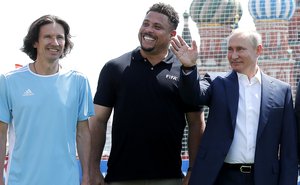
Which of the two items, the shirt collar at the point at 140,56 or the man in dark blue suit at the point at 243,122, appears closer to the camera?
the man in dark blue suit at the point at 243,122

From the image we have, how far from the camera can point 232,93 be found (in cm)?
418

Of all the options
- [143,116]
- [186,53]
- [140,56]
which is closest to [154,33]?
[140,56]

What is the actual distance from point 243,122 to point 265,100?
0.56 feet

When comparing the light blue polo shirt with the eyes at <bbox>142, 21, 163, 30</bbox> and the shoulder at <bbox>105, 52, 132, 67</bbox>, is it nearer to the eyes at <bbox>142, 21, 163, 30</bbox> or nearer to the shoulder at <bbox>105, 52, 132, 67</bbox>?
the shoulder at <bbox>105, 52, 132, 67</bbox>

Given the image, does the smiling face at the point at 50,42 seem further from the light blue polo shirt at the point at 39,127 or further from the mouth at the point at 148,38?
the mouth at the point at 148,38

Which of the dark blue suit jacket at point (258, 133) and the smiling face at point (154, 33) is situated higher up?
the smiling face at point (154, 33)

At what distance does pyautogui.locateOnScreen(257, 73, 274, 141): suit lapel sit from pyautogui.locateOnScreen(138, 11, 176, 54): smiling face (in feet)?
1.91

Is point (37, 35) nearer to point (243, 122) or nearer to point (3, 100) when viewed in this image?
point (3, 100)

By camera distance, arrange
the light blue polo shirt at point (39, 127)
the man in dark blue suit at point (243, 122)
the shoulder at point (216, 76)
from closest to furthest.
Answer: the light blue polo shirt at point (39, 127)
the man in dark blue suit at point (243, 122)
the shoulder at point (216, 76)

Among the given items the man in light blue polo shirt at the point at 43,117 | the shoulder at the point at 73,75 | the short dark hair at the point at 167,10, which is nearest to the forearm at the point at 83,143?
the man in light blue polo shirt at the point at 43,117

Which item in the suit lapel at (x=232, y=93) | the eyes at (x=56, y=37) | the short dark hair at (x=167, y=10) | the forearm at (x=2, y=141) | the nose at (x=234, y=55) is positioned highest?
the short dark hair at (x=167, y=10)

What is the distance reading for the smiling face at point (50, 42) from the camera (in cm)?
393

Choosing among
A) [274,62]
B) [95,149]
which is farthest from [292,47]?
[95,149]

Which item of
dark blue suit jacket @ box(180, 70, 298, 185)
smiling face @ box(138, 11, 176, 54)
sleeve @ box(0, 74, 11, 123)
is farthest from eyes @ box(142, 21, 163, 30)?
sleeve @ box(0, 74, 11, 123)
